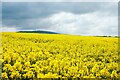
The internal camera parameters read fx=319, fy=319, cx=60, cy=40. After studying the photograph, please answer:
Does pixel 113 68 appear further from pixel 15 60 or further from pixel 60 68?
pixel 15 60

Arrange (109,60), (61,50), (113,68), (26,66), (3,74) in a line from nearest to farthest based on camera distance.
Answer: (3,74), (26,66), (113,68), (109,60), (61,50)

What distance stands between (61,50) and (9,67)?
586 cm

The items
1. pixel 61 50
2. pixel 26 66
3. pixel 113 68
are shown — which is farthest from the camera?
pixel 61 50

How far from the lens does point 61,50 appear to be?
17562mm

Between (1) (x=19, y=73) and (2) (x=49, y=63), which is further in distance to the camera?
(2) (x=49, y=63)

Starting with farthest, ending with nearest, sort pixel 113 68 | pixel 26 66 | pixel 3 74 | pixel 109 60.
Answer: pixel 109 60 → pixel 113 68 → pixel 26 66 → pixel 3 74

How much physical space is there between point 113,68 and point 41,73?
343 centimetres

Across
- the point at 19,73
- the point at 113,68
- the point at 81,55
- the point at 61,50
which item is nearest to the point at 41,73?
the point at 19,73

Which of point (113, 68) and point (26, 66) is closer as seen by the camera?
point (26, 66)

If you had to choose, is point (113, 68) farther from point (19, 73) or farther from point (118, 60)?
point (19, 73)

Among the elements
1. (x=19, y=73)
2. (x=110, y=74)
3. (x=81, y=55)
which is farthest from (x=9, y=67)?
(x=81, y=55)

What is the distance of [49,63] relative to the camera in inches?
500

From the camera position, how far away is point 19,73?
465 inches

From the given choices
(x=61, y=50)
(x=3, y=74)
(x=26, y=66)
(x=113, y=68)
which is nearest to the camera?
(x=3, y=74)
